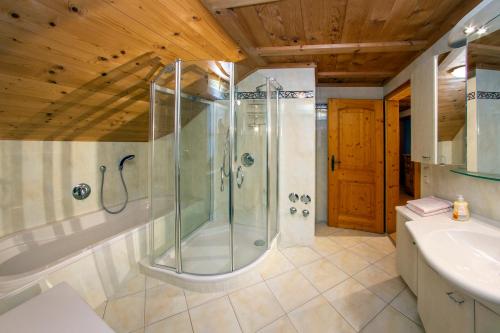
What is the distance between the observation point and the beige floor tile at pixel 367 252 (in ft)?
7.04

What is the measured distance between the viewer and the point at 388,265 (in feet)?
6.62

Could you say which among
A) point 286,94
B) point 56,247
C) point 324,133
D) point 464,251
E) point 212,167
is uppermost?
point 286,94

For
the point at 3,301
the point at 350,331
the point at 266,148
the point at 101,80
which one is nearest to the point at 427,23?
the point at 266,148

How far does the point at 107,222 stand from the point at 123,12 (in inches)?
81.8

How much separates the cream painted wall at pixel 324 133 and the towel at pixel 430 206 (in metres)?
1.51

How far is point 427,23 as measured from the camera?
1533mm

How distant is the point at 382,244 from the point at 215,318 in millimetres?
2137

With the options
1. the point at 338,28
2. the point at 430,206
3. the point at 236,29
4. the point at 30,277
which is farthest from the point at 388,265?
the point at 30,277

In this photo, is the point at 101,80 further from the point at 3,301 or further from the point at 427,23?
the point at 427,23

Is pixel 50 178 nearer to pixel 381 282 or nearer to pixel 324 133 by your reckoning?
pixel 381 282

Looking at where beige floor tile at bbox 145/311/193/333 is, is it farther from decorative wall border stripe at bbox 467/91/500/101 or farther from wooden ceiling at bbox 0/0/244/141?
decorative wall border stripe at bbox 467/91/500/101

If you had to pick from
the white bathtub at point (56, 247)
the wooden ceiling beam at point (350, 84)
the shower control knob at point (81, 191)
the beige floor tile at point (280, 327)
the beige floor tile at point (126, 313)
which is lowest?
the beige floor tile at point (280, 327)

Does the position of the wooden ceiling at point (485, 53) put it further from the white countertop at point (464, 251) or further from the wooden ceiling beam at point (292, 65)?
the wooden ceiling beam at point (292, 65)

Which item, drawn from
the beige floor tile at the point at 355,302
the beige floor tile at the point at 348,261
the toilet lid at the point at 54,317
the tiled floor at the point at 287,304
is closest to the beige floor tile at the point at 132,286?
the tiled floor at the point at 287,304
